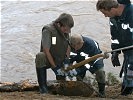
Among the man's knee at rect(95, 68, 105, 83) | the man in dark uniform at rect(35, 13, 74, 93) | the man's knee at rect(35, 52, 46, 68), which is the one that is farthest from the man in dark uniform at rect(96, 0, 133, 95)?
the man's knee at rect(35, 52, 46, 68)

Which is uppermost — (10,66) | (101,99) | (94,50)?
(94,50)

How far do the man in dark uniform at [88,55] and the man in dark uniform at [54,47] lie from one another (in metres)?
0.15

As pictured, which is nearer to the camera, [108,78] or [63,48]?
[63,48]

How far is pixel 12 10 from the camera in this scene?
1574cm

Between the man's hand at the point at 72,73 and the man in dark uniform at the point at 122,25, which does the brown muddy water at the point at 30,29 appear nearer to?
the man's hand at the point at 72,73

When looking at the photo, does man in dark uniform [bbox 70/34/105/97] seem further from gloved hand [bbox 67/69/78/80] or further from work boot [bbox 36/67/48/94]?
work boot [bbox 36/67/48/94]

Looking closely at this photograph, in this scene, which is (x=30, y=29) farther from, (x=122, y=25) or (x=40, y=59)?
(x=122, y=25)

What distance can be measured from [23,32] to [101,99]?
7145 millimetres

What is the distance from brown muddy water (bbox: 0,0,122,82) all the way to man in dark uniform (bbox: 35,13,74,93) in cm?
276

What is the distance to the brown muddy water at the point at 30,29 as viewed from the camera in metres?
10.1

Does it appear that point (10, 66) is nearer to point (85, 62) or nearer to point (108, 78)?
point (108, 78)

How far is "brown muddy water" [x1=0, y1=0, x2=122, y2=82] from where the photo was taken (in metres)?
10.1

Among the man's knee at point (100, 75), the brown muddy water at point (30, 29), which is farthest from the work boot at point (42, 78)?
the brown muddy water at point (30, 29)

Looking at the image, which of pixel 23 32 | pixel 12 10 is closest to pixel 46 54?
pixel 23 32
